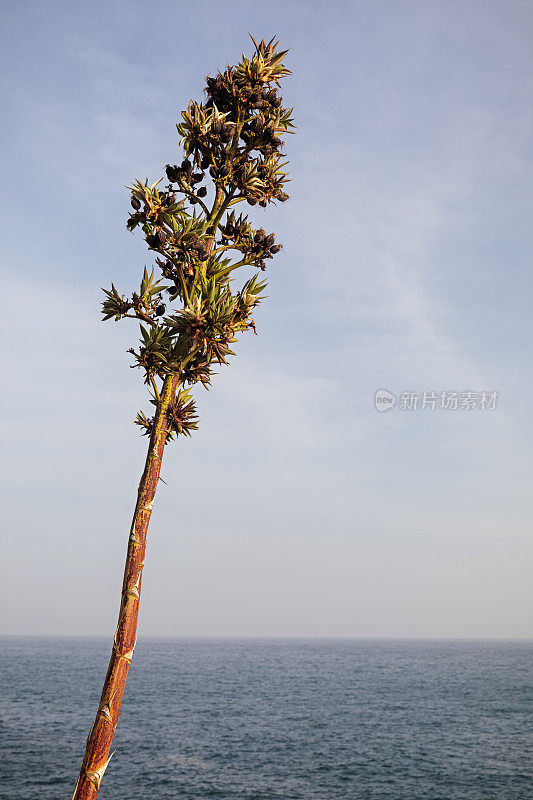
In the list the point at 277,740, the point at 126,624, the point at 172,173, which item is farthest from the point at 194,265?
the point at 277,740

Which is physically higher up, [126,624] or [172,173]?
[172,173]

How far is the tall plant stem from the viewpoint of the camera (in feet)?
17.3

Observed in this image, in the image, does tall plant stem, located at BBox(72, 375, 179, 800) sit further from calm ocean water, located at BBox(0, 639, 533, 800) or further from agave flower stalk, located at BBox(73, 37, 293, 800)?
calm ocean water, located at BBox(0, 639, 533, 800)

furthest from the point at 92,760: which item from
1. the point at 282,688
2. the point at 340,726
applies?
the point at 282,688

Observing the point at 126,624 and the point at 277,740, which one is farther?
the point at 277,740

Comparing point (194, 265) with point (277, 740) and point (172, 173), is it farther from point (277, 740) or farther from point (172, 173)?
point (277, 740)

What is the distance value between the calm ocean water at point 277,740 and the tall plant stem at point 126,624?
49.6 m

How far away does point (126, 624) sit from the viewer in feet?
18.4

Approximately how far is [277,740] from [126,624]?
256ft

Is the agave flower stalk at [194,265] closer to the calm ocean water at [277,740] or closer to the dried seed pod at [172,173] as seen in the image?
the dried seed pod at [172,173]

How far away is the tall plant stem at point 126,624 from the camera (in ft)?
17.3

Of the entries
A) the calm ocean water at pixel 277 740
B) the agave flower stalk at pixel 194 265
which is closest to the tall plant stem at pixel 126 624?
the agave flower stalk at pixel 194 265

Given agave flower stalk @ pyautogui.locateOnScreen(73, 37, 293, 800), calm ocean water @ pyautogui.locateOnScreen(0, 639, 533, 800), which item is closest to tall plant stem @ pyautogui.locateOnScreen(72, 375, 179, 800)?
agave flower stalk @ pyautogui.locateOnScreen(73, 37, 293, 800)

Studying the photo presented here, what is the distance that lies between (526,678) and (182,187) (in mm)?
183354
